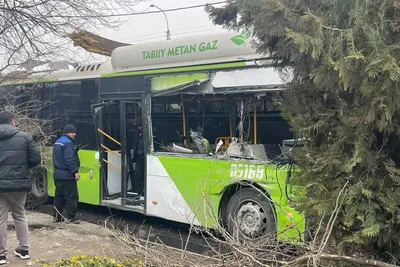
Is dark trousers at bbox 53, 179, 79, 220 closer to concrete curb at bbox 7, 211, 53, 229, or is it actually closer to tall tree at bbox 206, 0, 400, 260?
concrete curb at bbox 7, 211, 53, 229

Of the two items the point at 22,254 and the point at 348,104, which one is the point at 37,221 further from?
the point at 348,104

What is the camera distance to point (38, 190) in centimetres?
1102

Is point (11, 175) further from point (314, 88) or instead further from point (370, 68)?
point (370, 68)

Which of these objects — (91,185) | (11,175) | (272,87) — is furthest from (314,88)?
(91,185)

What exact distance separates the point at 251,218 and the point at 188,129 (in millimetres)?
2312

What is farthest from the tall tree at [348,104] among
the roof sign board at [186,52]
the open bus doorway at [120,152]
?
the open bus doorway at [120,152]

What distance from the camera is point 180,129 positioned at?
28.4 ft

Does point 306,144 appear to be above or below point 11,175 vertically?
above

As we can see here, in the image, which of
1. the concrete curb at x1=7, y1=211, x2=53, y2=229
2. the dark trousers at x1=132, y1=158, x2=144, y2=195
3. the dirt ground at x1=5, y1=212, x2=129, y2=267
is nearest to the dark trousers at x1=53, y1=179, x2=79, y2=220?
the concrete curb at x1=7, y1=211, x2=53, y2=229

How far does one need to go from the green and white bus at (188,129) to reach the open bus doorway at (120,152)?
2cm

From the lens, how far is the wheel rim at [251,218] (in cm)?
680

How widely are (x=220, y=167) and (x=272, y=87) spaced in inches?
58.3

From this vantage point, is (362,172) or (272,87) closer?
(362,172)

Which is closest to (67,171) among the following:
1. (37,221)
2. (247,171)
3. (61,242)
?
(37,221)
